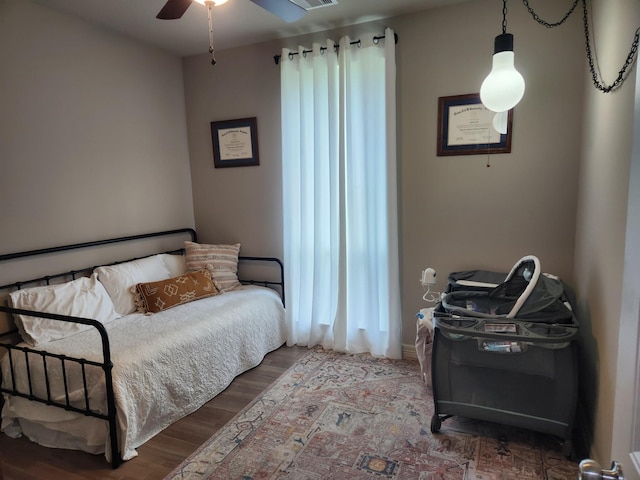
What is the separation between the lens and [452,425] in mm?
2336

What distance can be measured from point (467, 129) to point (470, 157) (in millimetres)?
198

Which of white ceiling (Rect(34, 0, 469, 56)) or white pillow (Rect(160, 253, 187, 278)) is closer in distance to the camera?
white ceiling (Rect(34, 0, 469, 56))

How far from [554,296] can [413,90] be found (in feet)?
5.81

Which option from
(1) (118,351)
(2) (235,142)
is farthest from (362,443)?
(2) (235,142)

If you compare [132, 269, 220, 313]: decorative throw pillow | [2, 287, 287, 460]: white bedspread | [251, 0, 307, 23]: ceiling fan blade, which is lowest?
[2, 287, 287, 460]: white bedspread

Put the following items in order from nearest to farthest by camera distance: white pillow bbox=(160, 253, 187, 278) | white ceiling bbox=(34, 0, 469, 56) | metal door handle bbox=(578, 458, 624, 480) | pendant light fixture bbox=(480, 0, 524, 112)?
metal door handle bbox=(578, 458, 624, 480) < pendant light fixture bbox=(480, 0, 524, 112) < white ceiling bbox=(34, 0, 469, 56) < white pillow bbox=(160, 253, 187, 278)

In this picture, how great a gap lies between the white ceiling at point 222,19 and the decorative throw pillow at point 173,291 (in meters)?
1.94

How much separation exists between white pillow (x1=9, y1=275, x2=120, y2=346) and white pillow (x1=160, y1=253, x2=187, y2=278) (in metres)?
0.67

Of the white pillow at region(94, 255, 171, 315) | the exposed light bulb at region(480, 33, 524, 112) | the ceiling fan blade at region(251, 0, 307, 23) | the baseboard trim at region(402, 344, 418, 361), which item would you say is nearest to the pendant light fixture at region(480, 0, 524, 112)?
the exposed light bulb at region(480, 33, 524, 112)

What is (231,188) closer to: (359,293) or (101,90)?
(101,90)

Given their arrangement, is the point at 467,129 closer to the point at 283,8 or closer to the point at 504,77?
the point at 504,77

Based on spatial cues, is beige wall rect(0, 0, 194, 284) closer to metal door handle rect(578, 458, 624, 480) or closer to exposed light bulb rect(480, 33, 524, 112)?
exposed light bulb rect(480, 33, 524, 112)

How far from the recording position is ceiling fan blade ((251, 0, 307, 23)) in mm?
2064

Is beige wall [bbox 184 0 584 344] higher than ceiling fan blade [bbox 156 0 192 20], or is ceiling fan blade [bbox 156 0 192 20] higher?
ceiling fan blade [bbox 156 0 192 20]
